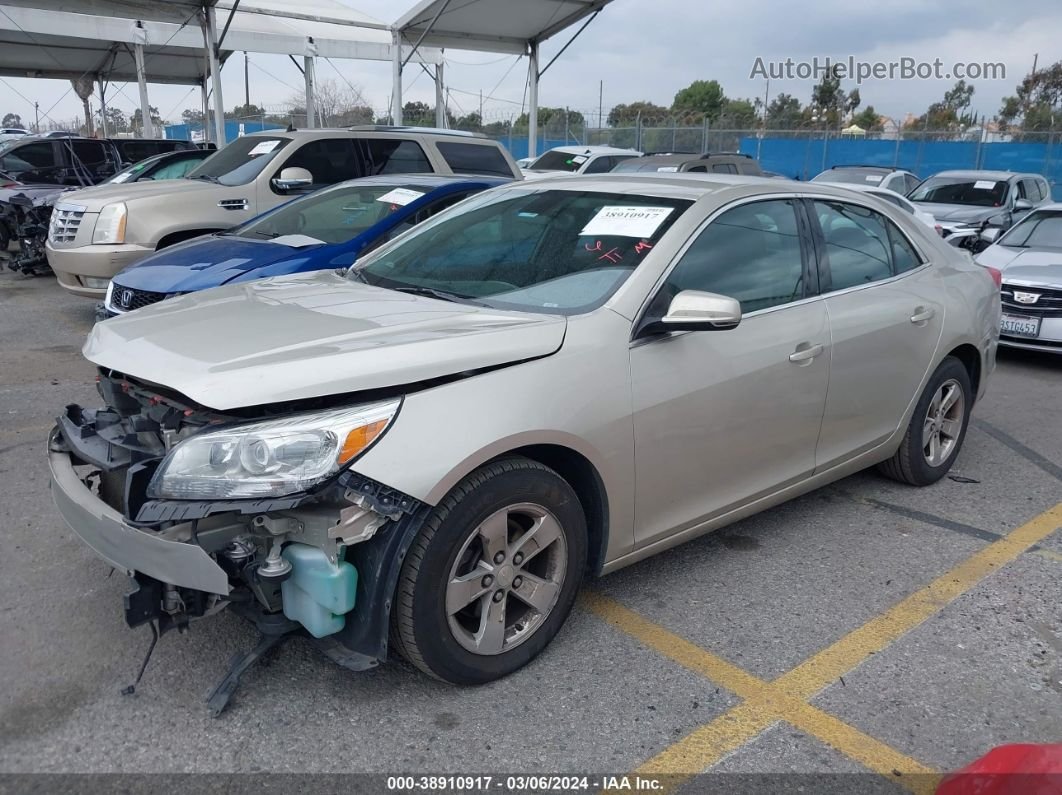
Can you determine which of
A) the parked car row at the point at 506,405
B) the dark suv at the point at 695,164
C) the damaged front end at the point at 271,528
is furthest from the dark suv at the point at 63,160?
the damaged front end at the point at 271,528

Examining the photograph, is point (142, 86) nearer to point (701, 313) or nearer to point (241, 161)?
point (241, 161)

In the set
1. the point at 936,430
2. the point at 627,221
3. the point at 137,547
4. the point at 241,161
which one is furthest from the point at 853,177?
the point at 137,547

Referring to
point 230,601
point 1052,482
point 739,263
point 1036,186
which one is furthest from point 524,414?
point 1036,186

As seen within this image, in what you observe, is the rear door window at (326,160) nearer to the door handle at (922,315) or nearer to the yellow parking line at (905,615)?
the door handle at (922,315)

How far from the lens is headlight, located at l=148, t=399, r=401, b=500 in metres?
2.49

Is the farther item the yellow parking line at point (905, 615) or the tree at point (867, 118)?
the tree at point (867, 118)

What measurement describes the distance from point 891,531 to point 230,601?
3.21m

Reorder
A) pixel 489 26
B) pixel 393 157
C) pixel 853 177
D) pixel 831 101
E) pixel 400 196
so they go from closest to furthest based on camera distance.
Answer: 1. pixel 400 196
2. pixel 393 157
3. pixel 853 177
4. pixel 489 26
5. pixel 831 101

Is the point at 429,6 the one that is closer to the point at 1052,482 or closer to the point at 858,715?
the point at 1052,482

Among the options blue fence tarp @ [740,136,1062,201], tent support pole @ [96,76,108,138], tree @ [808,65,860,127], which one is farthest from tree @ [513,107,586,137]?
tree @ [808,65,860,127]

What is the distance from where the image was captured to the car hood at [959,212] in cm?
1287

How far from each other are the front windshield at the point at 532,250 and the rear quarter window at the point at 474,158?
5.11 meters

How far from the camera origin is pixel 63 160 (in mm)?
14344

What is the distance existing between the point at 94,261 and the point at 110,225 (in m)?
0.36
